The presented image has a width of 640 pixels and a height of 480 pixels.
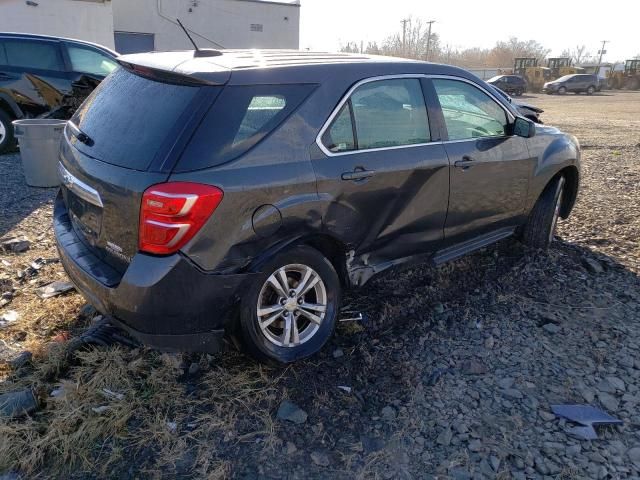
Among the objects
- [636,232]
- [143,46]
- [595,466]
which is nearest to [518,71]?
[143,46]

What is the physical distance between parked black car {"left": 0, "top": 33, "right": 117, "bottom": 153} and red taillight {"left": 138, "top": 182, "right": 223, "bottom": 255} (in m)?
6.39

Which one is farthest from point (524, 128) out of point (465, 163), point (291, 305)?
point (291, 305)

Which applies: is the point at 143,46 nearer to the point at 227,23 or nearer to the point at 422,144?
the point at 227,23

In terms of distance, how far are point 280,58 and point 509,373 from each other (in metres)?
2.38

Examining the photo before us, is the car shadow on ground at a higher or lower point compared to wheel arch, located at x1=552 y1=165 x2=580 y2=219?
lower

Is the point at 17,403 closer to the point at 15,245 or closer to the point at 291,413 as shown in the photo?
the point at 291,413

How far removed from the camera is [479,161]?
3.88m

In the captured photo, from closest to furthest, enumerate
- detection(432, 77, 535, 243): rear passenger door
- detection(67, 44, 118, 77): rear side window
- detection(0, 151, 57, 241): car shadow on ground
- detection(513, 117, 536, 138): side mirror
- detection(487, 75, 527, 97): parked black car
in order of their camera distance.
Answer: detection(432, 77, 535, 243): rear passenger door
detection(513, 117, 536, 138): side mirror
detection(0, 151, 57, 241): car shadow on ground
detection(67, 44, 118, 77): rear side window
detection(487, 75, 527, 97): parked black car

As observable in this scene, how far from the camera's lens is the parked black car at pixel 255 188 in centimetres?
261

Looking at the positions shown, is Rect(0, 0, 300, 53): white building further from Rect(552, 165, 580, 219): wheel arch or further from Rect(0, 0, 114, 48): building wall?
Rect(552, 165, 580, 219): wheel arch

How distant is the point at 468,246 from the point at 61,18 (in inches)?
753

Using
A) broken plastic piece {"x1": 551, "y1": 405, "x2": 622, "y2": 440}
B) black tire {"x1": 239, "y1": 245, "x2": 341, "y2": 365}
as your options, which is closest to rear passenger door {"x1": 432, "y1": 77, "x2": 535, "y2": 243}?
black tire {"x1": 239, "y1": 245, "x2": 341, "y2": 365}

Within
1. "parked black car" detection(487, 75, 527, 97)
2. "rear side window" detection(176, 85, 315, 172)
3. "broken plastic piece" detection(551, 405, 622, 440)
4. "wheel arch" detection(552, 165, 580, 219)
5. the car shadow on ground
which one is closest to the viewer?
"rear side window" detection(176, 85, 315, 172)

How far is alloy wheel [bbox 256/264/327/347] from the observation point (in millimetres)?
3010
